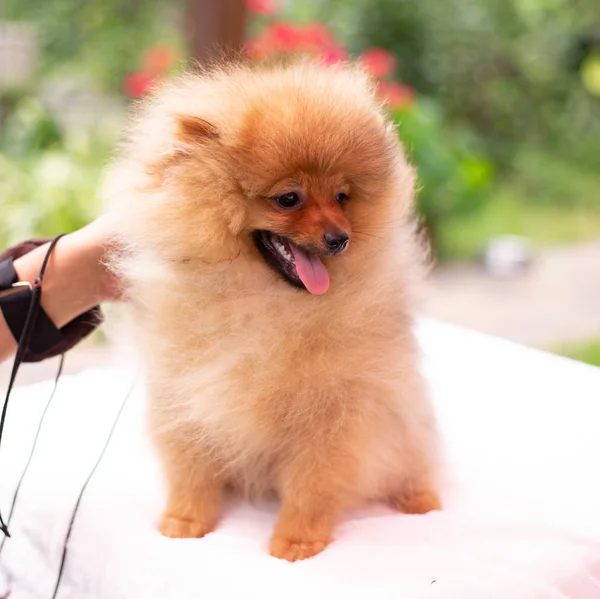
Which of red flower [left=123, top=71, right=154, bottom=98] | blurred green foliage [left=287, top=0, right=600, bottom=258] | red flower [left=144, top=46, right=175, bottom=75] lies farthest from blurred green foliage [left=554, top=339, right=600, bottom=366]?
red flower [left=144, top=46, right=175, bottom=75]

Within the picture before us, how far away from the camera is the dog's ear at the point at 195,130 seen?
1.02 m

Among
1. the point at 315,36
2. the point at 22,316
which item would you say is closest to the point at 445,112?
the point at 315,36

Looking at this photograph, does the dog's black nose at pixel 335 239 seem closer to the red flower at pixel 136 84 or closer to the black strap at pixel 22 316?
the black strap at pixel 22 316

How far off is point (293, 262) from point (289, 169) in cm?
13

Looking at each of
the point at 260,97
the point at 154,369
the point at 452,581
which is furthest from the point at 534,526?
the point at 260,97

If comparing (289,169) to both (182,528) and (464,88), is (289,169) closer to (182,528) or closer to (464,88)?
(182,528)

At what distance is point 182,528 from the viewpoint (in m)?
1.17

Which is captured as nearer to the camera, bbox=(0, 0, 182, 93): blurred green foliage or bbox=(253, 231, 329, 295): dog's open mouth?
bbox=(253, 231, 329, 295): dog's open mouth

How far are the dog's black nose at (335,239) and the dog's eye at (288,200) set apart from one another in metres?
0.07

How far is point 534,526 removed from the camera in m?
1.21

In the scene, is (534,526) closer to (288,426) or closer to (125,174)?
(288,426)

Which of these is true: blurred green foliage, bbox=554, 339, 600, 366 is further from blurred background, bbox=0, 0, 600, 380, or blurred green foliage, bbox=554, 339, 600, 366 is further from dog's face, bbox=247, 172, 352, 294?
dog's face, bbox=247, 172, 352, 294

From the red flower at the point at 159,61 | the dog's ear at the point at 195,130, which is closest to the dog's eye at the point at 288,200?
the dog's ear at the point at 195,130

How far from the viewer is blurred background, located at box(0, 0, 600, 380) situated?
359 centimetres
